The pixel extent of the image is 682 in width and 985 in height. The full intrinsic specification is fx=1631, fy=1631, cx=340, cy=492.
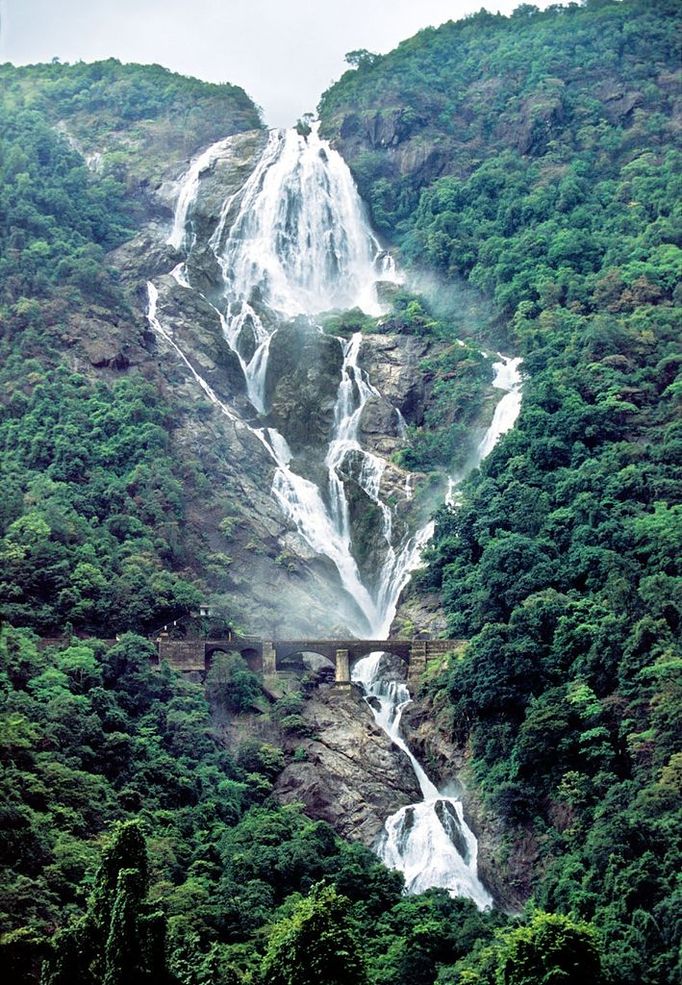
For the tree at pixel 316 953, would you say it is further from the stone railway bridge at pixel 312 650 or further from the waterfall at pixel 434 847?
the stone railway bridge at pixel 312 650

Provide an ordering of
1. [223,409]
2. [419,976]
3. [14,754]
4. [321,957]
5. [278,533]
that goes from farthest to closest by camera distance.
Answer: [223,409] → [278,533] → [14,754] → [419,976] → [321,957]

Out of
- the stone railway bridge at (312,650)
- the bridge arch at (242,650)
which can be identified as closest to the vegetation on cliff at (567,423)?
the stone railway bridge at (312,650)

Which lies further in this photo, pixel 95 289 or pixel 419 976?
pixel 95 289

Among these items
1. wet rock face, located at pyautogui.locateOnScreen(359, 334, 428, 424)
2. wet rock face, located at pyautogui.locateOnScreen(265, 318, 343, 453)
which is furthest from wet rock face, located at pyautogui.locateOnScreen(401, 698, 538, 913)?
wet rock face, located at pyautogui.locateOnScreen(265, 318, 343, 453)

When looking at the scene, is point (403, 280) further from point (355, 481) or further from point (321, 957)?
point (321, 957)

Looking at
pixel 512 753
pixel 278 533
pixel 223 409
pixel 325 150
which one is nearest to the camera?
pixel 512 753

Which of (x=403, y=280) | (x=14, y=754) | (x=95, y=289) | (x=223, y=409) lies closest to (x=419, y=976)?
(x=14, y=754)

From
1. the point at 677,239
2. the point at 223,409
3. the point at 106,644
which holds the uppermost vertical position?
the point at 677,239
